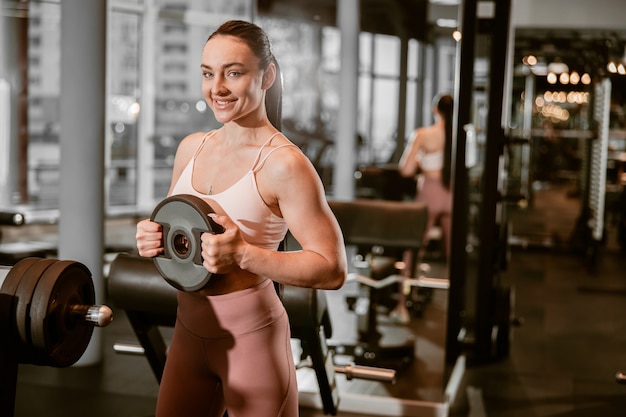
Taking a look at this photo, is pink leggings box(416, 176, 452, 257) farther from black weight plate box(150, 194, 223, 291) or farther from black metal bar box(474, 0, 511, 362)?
black weight plate box(150, 194, 223, 291)

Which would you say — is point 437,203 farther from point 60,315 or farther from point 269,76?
point 60,315

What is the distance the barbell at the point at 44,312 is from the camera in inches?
67.0

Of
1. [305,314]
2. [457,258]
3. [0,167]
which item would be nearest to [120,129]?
[0,167]

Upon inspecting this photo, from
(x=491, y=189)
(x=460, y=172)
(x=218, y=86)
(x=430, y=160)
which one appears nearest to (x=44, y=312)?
(x=218, y=86)

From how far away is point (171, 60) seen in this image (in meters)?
10.5

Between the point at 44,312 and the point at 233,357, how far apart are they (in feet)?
1.43

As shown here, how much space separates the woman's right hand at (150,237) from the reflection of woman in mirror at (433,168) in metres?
2.10

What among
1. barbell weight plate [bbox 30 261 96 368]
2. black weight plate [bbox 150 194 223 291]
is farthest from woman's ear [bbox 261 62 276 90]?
barbell weight plate [bbox 30 261 96 368]

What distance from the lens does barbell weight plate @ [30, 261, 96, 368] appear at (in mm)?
1698

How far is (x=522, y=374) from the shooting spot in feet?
13.7

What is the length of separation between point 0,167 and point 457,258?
22.1 ft

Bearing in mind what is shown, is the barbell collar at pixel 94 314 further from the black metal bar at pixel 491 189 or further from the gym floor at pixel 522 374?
the black metal bar at pixel 491 189

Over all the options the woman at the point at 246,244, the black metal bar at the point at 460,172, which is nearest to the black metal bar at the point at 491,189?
the black metal bar at the point at 460,172

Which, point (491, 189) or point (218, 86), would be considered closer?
point (218, 86)
